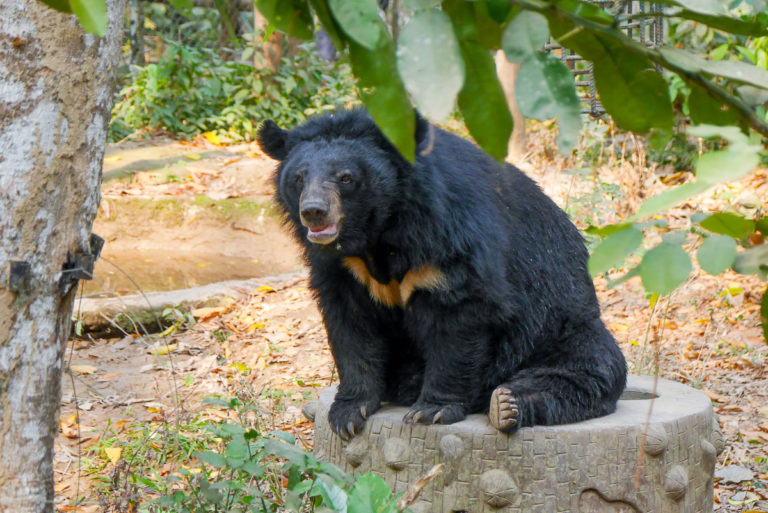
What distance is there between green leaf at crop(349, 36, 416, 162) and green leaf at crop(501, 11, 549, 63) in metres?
0.11

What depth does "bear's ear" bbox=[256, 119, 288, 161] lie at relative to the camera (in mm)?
3262

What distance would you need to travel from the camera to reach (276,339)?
589 centimetres

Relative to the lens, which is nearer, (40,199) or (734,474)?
(40,199)

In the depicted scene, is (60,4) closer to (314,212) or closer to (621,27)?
(314,212)

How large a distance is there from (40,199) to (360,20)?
1.84 m

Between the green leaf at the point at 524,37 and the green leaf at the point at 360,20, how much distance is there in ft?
0.43

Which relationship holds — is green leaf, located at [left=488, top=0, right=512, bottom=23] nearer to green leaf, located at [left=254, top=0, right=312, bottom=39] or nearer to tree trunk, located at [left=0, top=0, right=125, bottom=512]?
green leaf, located at [left=254, top=0, right=312, bottom=39]

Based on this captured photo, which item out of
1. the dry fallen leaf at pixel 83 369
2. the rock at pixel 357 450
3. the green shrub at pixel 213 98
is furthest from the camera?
the green shrub at pixel 213 98

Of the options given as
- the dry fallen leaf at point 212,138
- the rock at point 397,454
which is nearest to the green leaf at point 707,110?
the rock at point 397,454

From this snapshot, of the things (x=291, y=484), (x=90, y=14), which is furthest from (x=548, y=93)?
(x=291, y=484)

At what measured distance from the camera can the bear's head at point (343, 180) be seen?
2969mm

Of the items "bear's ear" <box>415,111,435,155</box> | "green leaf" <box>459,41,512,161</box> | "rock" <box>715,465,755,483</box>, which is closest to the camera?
"green leaf" <box>459,41,512,161</box>

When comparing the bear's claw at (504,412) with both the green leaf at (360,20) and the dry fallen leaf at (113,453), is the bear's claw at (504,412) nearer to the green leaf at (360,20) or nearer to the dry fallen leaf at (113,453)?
the dry fallen leaf at (113,453)

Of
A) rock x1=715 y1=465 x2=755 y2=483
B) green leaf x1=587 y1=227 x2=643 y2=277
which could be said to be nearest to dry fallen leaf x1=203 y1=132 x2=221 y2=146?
rock x1=715 y1=465 x2=755 y2=483
